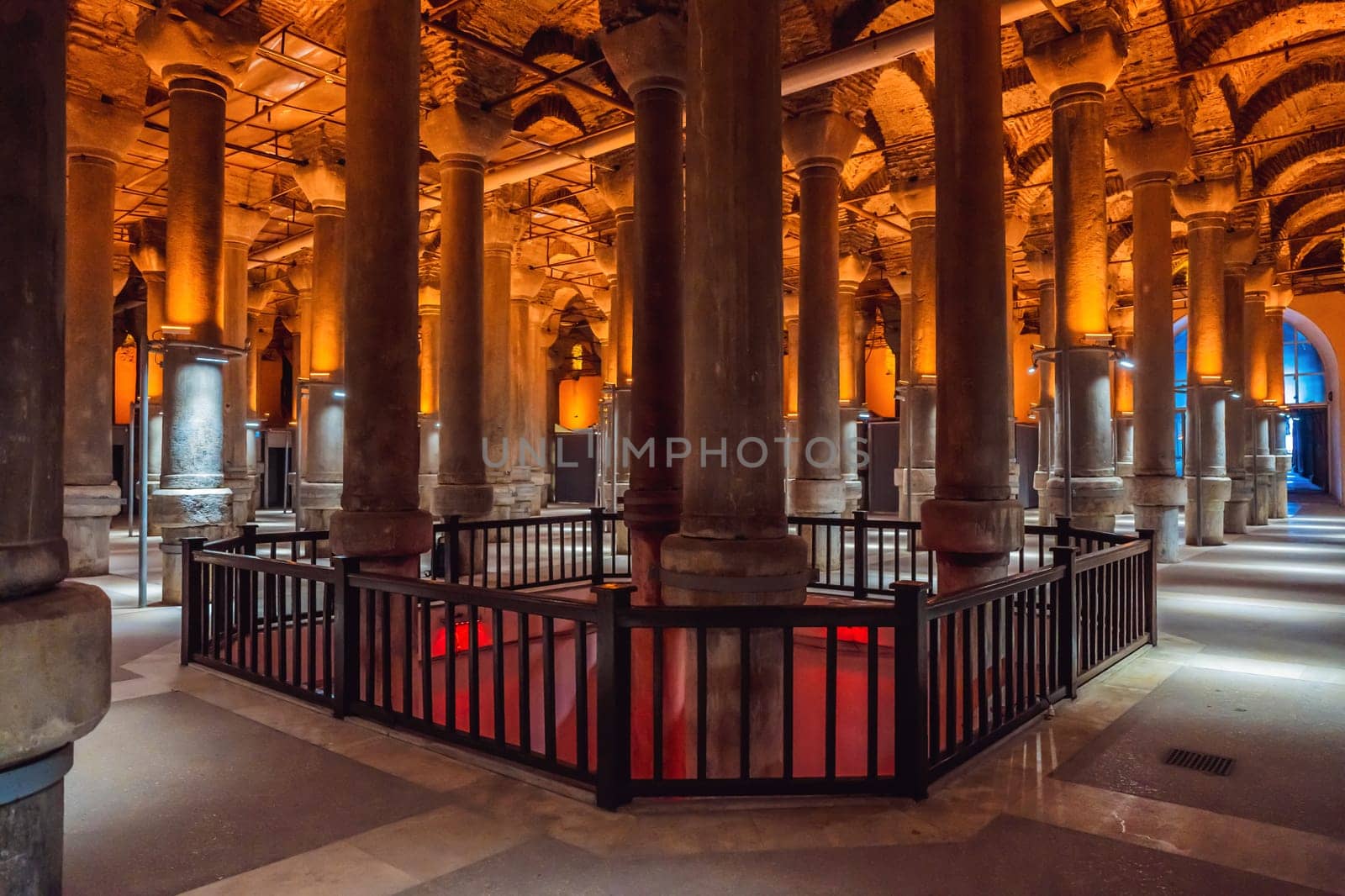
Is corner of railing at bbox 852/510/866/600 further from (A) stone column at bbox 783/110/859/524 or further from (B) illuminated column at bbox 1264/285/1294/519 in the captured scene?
(B) illuminated column at bbox 1264/285/1294/519

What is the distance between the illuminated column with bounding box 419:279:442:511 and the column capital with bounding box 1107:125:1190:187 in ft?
50.3

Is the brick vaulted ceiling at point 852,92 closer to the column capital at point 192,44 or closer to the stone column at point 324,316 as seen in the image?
the column capital at point 192,44

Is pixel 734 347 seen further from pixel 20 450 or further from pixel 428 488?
pixel 428 488

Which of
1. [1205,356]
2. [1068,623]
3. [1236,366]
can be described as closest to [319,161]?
[1068,623]

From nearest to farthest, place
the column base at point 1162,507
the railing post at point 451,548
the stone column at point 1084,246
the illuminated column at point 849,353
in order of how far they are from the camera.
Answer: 1. the railing post at point 451,548
2. the stone column at point 1084,246
3. the column base at point 1162,507
4. the illuminated column at point 849,353

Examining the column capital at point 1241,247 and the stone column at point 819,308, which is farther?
the column capital at point 1241,247

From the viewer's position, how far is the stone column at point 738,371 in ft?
17.5

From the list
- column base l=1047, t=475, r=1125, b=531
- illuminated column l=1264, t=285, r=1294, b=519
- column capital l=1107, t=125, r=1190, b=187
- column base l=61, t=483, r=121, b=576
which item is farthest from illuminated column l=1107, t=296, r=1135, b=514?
column base l=61, t=483, r=121, b=576

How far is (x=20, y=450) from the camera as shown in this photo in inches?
72.2

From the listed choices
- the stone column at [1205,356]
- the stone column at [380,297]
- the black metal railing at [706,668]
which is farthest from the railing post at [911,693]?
the stone column at [1205,356]

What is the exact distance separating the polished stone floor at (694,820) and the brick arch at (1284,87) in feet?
46.8

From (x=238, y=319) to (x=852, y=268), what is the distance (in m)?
13.8

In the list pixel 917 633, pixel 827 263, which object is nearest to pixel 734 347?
pixel 917 633

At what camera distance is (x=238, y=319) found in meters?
16.7
